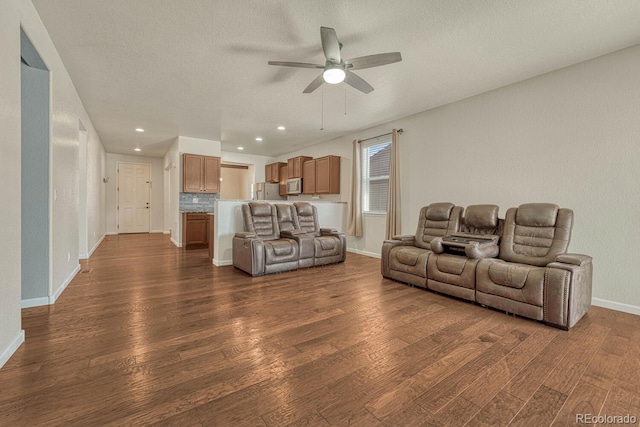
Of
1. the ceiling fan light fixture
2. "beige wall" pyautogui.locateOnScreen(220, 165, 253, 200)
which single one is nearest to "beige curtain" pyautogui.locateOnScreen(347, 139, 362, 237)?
the ceiling fan light fixture

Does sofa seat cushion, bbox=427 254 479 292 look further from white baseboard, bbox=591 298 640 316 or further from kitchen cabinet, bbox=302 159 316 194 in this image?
kitchen cabinet, bbox=302 159 316 194

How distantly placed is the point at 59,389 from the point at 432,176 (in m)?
4.79

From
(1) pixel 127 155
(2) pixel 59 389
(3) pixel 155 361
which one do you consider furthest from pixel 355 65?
(1) pixel 127 155

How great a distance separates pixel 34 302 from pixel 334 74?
3632 mm

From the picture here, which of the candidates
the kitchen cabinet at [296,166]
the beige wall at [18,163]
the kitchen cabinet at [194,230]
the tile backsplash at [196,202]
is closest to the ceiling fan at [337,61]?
the beige wall at [18,163]

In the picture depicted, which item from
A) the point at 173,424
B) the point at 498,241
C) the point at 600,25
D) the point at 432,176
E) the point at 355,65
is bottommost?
the point at 173,424

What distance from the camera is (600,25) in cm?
247

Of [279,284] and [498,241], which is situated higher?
[498,241]

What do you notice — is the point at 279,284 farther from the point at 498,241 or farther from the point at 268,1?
the point at 268,1

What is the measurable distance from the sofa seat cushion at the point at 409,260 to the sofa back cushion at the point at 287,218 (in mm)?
1877

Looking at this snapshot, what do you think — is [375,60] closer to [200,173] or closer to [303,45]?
[303,45]

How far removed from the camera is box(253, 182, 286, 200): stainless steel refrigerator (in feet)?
26.8

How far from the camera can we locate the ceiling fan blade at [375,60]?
2.49 meters

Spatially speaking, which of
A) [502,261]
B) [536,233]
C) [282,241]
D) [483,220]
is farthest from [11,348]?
[536,233]
